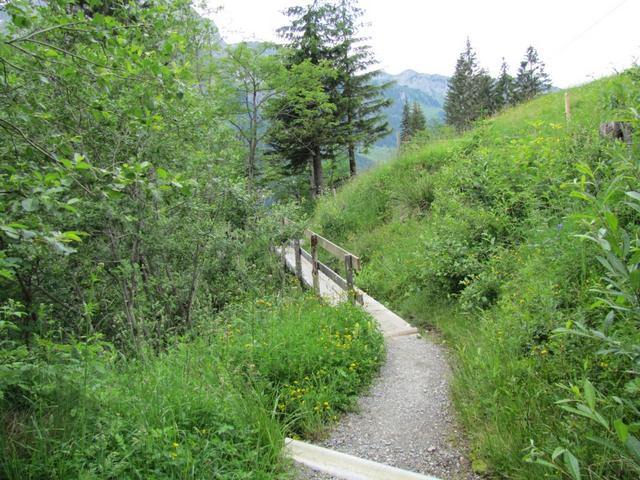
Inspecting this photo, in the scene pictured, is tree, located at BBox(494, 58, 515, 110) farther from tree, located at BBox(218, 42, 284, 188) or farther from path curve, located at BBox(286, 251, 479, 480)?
path curve, located at BBox(286, 251, 479, 480)

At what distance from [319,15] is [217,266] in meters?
18.1

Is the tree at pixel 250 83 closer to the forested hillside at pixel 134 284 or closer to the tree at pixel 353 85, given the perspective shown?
the tree at pixel 353 85

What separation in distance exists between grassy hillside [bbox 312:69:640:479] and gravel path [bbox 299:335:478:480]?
20 centimetres

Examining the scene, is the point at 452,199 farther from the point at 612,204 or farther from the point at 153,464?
the point at 153,464

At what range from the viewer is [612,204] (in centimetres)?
409

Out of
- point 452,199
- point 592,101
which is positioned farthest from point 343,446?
point 592,101

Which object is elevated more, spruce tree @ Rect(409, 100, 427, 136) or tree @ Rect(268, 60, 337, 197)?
spruce tree @ Rect(409, 100, 427, 136)

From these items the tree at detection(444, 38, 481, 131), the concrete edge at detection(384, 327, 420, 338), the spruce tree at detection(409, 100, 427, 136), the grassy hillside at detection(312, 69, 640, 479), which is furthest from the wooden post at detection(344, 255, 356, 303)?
the spruce tree at detection(409, 100, 427, 136)

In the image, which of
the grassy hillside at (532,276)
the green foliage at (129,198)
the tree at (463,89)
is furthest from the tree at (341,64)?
the tree at (463,89)

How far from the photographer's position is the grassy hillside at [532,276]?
7.06 feet

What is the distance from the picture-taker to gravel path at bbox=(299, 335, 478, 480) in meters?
3.23

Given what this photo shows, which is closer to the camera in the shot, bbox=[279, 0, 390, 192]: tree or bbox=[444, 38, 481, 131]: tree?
bbox=[279, 0, 390, 192]: tree

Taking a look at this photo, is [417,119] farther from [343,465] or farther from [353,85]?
[343,465]

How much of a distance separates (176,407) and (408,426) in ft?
6.97
